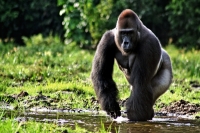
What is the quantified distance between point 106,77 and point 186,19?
10.6m

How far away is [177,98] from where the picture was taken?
7426 millimetres

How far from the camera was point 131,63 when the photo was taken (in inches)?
243

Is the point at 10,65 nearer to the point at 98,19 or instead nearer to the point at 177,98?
the point at 177,98

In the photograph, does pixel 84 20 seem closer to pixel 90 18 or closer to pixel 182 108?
pixel 90 18

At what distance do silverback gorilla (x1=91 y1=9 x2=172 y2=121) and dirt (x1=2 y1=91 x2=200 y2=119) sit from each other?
2.12 feet

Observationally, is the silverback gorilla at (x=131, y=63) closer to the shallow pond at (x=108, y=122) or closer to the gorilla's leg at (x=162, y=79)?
the shallow pond at (x=108, y=122)

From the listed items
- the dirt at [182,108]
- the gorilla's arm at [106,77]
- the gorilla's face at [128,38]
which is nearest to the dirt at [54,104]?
the dirt at [182,108]

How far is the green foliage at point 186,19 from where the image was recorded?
1569 centimetres

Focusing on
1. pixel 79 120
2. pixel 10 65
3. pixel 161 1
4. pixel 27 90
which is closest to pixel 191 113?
pixel 79 120

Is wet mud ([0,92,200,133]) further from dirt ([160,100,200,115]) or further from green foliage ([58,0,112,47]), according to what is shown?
green foliage ([58,0,112,47])

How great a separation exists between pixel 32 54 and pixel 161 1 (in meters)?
6.95

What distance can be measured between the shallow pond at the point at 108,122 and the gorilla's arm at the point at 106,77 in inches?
5.6

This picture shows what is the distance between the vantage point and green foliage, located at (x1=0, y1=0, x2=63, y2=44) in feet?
55.2

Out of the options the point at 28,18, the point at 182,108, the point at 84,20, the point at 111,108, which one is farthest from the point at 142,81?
the point at 28,18
